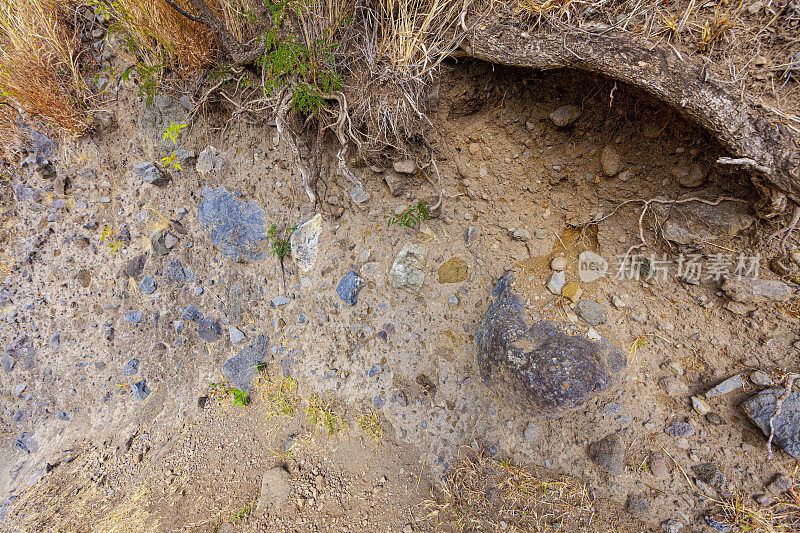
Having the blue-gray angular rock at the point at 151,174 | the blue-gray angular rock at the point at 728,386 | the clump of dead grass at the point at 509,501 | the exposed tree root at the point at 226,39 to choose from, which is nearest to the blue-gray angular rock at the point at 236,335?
the blue-gray angular rock at the point at 151,174

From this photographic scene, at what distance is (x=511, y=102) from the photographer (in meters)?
2.00

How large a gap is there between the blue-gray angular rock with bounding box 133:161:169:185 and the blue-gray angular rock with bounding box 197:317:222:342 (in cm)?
118

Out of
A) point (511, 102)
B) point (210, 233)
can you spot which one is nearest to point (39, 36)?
point (210, 233)

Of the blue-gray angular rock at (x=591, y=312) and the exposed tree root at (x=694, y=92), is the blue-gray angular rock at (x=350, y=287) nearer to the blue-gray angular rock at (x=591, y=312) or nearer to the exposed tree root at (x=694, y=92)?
the blue-gray angular rock at (x=591, y=312)

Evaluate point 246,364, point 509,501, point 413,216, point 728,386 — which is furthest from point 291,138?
point 728,386

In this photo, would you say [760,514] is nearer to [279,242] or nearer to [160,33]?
[279,242]

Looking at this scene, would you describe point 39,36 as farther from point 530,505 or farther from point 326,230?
point 530,505

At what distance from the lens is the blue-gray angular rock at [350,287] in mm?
2428

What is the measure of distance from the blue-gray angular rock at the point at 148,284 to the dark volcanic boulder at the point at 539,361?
8.89 ft

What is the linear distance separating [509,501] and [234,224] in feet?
8.69

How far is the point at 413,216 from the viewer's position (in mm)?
2281

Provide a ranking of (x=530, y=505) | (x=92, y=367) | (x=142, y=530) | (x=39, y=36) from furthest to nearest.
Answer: (x=92, y=367), (x=39, y=36), (x=142, y=530), (x=530, y=505)

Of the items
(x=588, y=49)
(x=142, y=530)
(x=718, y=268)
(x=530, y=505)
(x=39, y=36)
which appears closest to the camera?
(x=588, y=49)

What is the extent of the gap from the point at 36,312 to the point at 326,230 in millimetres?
2772
